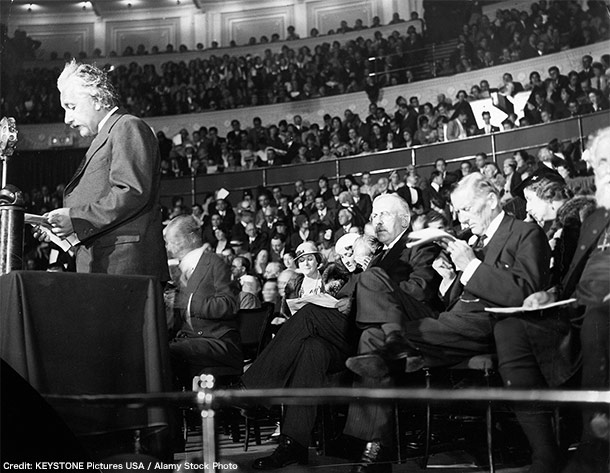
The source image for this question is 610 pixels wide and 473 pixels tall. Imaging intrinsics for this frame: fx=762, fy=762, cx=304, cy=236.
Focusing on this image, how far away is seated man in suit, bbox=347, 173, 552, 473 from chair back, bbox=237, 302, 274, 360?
998 millimetres

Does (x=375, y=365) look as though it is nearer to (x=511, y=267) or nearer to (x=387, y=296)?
(x=387, y=296)

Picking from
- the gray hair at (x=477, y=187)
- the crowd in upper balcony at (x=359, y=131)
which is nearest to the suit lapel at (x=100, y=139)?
the gray hair at (x=477, y=187)

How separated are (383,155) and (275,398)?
9385mm

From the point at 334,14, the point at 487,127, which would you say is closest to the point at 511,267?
the point at 487,127

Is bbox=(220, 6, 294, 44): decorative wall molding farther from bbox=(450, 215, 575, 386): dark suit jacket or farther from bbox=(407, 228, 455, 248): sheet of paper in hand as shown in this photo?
bbox=(450, 215, 575, 386): dark suit jacket

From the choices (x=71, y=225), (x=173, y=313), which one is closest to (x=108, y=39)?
(x=173, y=313)

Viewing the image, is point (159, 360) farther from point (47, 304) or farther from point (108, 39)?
point (108, 39)

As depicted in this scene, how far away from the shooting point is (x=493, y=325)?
2344 mm

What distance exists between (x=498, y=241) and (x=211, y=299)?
1145 mm

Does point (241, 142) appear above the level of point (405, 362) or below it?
above

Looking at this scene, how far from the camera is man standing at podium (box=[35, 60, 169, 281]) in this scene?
7.14 ft

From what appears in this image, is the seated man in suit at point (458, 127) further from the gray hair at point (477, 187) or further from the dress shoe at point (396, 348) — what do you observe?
the dress shoe at point (396, 348)

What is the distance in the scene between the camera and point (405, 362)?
8.28 feet

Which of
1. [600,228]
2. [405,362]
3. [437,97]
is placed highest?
[437,97]
